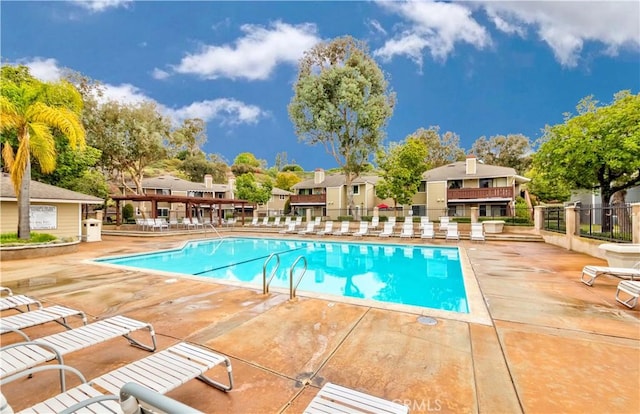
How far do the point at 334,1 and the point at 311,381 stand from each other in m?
39.0

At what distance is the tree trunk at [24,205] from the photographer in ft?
37.4

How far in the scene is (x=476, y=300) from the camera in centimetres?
543

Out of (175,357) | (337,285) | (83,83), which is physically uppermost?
(83,83)

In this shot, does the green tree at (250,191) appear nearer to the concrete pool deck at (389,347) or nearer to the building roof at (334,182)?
the building roof at (334,182)

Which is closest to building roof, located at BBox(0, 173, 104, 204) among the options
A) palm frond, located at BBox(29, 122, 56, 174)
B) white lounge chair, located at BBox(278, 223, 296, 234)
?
palm frond, located at BBox(29, 122, 56, 174)

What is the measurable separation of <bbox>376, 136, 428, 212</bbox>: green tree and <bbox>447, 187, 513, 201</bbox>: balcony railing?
554cm

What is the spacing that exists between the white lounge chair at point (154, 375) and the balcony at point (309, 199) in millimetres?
31491

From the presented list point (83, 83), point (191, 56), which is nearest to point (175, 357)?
point (83, 83)

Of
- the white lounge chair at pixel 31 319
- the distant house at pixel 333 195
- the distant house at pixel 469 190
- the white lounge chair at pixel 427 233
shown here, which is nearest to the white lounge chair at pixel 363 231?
the white lounge chair at pixel 427 233

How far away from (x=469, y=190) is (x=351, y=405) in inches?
1109

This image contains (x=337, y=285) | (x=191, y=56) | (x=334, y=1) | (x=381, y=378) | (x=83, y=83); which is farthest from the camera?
(x=191, y=56)

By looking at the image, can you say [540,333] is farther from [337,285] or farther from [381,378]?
[337,285]

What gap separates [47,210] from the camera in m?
15.2

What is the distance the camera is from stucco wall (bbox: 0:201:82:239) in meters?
13.8
